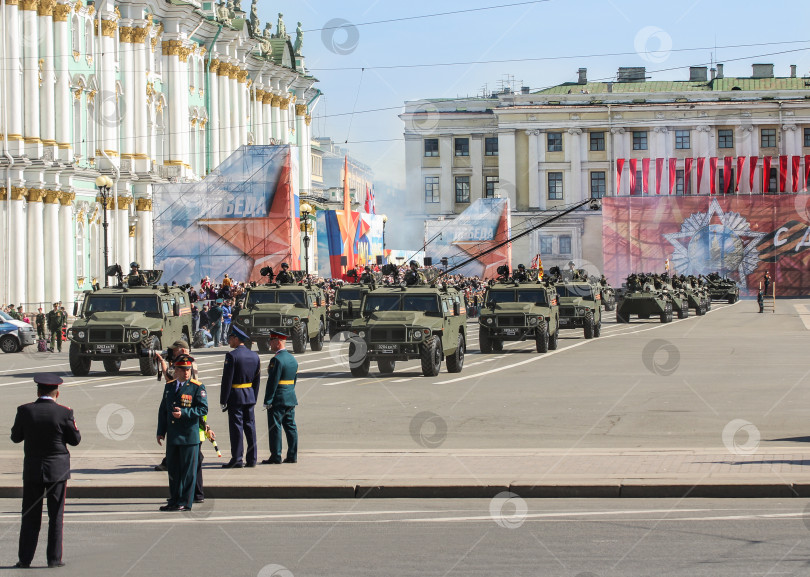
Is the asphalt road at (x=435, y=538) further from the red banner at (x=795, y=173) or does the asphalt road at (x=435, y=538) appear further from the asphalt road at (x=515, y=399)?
the red banner at (x=795, y=173)

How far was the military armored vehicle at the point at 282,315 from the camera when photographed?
3800 centimetres

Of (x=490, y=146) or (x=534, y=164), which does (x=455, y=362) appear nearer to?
(x=534, y=164)

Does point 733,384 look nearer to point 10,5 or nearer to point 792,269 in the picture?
point 10,5

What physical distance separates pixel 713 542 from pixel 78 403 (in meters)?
15.1

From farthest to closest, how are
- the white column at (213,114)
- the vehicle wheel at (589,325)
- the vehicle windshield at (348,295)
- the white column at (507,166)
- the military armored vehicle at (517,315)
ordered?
the white column at (507,166) → the white column at (213,114) → the vehicle wheel at (589,325) → the vehicle windshield at (348,295) → the military armored vehicle at (517,315)

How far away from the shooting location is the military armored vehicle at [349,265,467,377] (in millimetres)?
29125

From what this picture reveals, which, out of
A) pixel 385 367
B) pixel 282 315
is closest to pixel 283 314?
pixel 282 315

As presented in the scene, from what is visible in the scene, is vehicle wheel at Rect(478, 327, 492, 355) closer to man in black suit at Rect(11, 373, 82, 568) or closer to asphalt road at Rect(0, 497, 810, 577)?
asphalt road at Rect(0, 497, 810, 577)

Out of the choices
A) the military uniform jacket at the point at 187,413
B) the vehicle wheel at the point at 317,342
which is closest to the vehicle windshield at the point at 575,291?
the vehicle wheel at the point at 317,342

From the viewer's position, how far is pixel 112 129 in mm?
64125

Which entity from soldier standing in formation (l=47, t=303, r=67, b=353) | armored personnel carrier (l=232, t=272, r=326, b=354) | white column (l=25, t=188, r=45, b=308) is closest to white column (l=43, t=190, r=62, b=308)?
white column (l=25, t=188, r=45, b=308)

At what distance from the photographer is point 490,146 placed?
13288 cm

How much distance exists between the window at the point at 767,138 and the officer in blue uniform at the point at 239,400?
370 feet

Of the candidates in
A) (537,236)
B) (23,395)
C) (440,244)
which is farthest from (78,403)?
(537,236)
